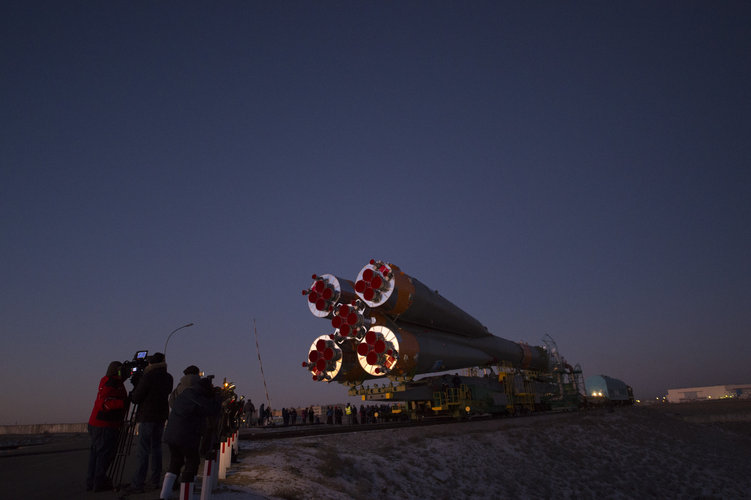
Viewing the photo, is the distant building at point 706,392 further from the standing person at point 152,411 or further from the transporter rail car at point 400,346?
the standing person at point 152,411

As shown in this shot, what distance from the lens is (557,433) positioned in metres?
21.0

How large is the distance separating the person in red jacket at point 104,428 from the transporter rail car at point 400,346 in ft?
40.0

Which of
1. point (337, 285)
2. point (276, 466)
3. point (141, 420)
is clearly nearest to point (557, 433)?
point (337, 285)

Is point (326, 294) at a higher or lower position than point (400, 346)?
higher

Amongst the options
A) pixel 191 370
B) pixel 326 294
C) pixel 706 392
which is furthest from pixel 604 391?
pixel 706 392

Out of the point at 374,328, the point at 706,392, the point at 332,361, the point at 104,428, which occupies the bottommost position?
the point at 706,392

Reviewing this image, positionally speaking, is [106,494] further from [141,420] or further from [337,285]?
[337,285]

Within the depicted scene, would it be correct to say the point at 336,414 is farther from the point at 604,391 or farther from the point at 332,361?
the point at 604,391

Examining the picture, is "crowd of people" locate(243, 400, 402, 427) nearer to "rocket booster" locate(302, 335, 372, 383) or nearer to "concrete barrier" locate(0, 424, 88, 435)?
"rocket booster" locate(302, 335, 372, 383)

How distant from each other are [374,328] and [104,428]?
12619mm

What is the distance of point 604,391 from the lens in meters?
42.4

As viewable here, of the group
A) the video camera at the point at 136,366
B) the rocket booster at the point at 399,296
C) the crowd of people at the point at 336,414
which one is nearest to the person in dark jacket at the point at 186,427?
the video camera at the point at 136,366

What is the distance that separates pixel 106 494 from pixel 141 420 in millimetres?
1120

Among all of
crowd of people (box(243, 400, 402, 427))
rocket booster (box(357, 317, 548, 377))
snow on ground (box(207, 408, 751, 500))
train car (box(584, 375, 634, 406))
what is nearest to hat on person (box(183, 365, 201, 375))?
snow on ground (box(207, 408, 751, 500))
